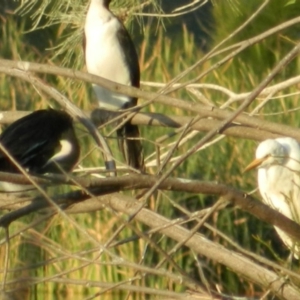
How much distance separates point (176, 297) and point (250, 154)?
2.08 metres

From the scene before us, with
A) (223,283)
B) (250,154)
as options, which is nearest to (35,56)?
(250,154)

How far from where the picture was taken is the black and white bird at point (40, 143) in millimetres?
2488

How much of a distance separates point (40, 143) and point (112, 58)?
1.11 m

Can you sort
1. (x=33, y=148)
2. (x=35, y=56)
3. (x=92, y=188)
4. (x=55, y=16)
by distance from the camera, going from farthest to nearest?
(x=35, y=56) → (x=55, y=16) → (x=33, y=148) → (x=92, y=188)

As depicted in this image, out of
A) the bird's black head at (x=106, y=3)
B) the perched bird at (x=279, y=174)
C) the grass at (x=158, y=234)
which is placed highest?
the bird's black head at (x=106, y=3)

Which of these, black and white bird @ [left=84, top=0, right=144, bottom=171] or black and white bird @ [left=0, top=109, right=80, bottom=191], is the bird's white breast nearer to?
black and white bird @ [left=84, top=0, right=144, bottom=171]

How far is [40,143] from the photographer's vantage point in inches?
102

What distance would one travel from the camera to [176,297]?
1940mm

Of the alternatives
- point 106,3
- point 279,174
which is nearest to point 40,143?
point 279,174

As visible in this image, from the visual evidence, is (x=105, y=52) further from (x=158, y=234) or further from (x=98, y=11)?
(x=158, y=234)

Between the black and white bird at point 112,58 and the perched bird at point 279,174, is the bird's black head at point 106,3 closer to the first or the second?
the black and white bird at point 112,58

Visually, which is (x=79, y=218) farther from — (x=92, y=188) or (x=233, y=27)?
(x=233, y=27)

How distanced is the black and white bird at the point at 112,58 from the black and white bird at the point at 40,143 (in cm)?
43

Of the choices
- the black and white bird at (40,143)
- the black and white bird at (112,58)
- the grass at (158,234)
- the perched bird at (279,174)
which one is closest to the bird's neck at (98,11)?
the black and white bird at (112,58)
